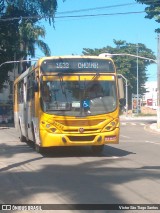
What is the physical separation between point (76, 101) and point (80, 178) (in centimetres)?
477

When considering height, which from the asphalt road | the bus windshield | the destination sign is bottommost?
the asphalt road

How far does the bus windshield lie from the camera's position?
14898 mm

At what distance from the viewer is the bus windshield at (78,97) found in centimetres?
1490

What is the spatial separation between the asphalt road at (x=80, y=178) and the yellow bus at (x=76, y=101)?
72cm

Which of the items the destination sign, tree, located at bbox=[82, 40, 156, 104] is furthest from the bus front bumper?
tree, located at bbox=[82, 40, 156, 104]

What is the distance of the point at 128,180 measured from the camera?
1021 cm

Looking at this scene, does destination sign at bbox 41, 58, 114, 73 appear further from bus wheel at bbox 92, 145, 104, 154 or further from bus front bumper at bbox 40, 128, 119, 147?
bus wheel at bbox 92, 145, 104, 154

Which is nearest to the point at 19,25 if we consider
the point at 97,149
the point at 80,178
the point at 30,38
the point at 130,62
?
the point at 30,38

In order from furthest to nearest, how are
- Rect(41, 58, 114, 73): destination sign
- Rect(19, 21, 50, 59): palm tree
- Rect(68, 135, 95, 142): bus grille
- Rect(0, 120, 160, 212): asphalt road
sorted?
Rect(19, 21, 50, 59): palm tree, Rect(41, 58, 114, 73): destination sign, Rect(68, 135, 95, 142): bus grille, Rect(0, 120, 160, 212): asphalt road

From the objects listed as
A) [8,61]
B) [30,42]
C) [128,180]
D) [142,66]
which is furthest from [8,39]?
[142,66]

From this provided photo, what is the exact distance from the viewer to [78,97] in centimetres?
1510

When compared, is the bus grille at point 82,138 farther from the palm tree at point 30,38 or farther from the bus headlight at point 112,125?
the palm tree at point 30,38

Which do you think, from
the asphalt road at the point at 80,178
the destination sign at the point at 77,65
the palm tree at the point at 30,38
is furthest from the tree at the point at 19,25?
the asphalt road at the point at 80,178

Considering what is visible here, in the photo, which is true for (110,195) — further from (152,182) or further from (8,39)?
(8,39)
